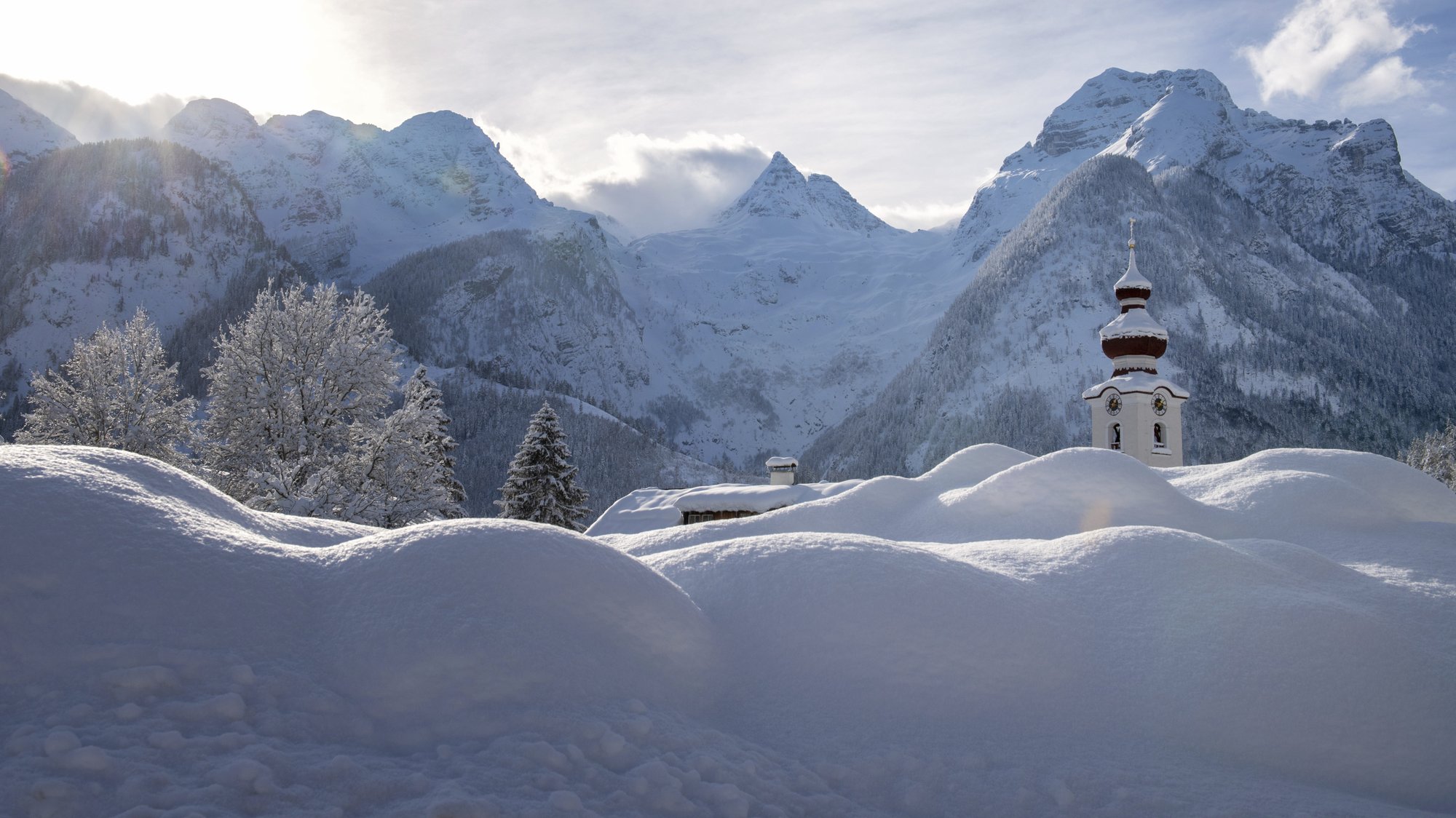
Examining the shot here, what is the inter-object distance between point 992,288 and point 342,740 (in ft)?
559

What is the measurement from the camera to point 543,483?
34375mm

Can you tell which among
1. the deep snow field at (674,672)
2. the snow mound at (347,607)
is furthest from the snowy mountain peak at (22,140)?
the deep snow field at (674,672)

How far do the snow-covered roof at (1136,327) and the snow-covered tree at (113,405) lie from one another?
27.4 meters

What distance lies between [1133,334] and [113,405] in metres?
30.1

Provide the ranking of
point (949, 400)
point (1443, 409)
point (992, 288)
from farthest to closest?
1. point (992, 288)
2. point (949, 400)
3. point (1443, 409)

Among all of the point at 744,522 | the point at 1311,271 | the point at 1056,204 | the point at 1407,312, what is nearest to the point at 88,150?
the point at 1056,204

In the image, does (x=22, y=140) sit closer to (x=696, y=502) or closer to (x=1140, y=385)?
(x=696, y=502)

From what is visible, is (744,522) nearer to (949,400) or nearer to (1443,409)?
(949,400)

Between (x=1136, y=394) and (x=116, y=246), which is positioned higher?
(x=116, y=246)

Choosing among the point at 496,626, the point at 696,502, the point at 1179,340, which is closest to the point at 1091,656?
the point at 496,626

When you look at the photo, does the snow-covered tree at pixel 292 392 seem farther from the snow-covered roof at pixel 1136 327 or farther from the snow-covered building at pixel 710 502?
the snow-covered roof at pixel 1136 327

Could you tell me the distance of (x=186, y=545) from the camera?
6090 mm

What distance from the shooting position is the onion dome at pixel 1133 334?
27781 mm

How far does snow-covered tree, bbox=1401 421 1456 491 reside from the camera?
44.0 metres
